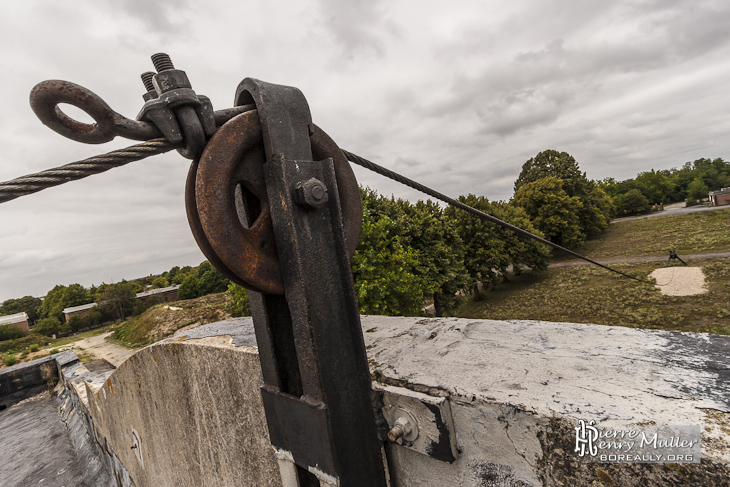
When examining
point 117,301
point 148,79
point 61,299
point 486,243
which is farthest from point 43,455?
point 61,299

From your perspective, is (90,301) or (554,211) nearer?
(554,211)

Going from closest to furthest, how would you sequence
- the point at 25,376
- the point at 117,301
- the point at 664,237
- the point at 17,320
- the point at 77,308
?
the point at 25,376 < the point at 664,237 < the point at 17,320 < the point at 117,301 < the point at 77,308

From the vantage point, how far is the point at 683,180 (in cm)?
6600

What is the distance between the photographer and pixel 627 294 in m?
20.5

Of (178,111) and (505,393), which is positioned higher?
(178,111)

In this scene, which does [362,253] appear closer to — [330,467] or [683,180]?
[330,467]

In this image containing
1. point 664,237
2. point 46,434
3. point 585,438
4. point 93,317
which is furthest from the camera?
point 93,317

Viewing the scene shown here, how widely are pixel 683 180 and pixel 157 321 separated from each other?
8603 centimetres

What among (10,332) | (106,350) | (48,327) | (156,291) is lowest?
(106,350)

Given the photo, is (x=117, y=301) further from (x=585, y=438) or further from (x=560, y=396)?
(x=585, y=438)

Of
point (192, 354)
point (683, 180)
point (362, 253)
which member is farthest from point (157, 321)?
point (683, 180)

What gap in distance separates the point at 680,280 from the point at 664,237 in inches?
→ 625

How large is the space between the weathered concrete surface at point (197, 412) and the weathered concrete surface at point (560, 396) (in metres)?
0.87

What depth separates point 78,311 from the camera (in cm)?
5072
